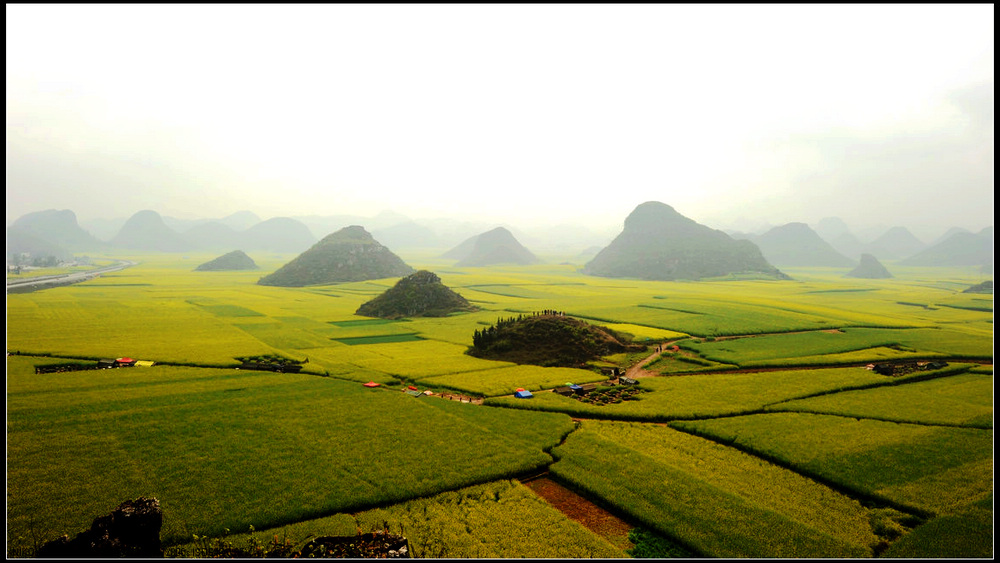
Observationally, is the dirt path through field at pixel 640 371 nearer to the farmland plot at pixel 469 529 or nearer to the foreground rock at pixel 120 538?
the farmland plot at pixel 469 529

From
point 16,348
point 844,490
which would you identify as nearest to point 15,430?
point 16,348

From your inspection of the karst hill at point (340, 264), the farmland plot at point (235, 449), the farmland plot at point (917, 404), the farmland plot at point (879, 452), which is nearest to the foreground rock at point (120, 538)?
the farmland plot at point (235, 449)

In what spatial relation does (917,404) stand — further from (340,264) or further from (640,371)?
(340,264)

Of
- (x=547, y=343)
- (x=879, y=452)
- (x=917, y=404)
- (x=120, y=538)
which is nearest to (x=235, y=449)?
(x=120, y=538)

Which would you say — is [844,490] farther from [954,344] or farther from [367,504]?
[954,344]

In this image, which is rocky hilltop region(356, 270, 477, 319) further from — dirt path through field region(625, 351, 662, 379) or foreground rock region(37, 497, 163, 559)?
foreground rock region(37, 497, 163, 559)
